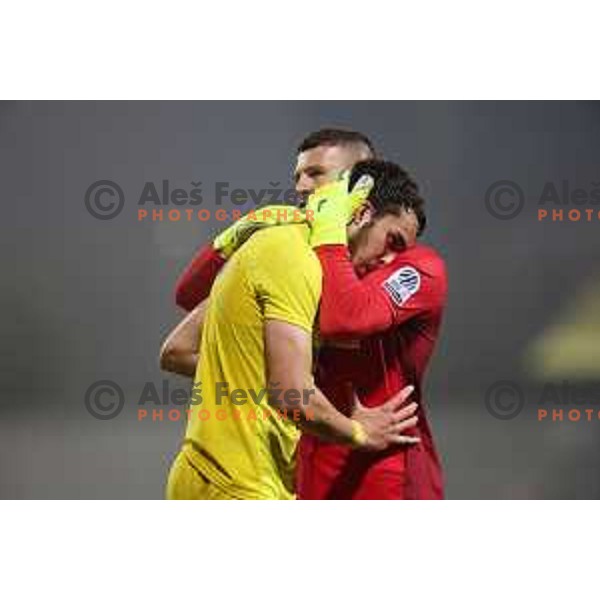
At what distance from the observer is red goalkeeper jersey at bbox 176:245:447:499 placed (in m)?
3.77

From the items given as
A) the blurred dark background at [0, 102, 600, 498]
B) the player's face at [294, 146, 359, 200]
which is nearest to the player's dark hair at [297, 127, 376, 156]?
the player's face at [294, 146, 359, 200]

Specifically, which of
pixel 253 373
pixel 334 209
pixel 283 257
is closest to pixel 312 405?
pixel 253 373

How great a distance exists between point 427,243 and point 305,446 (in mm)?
1394

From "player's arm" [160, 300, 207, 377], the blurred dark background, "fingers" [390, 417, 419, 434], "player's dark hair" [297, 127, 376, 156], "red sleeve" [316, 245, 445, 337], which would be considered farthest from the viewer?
the blurred dark background

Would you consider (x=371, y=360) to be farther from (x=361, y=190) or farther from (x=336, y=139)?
(x=336, y=139)

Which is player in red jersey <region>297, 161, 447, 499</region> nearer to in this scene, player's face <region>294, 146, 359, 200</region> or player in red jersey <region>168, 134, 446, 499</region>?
player in red jersey <region>168, 134, 446, 499</region>

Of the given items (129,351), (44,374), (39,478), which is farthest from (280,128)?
(39,478)

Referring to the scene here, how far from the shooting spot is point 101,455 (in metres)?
4.87

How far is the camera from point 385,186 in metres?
3.97

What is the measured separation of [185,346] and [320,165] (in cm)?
86

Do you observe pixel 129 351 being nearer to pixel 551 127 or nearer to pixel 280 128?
pixel 280 128

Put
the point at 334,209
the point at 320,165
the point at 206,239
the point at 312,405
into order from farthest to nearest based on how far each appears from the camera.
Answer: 1. the point at 206,239
2. the point at 320,165
3. the point at 334,209
4. the point at 312,405

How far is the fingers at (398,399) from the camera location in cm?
393

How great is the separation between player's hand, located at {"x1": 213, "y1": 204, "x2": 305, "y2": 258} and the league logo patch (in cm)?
38
